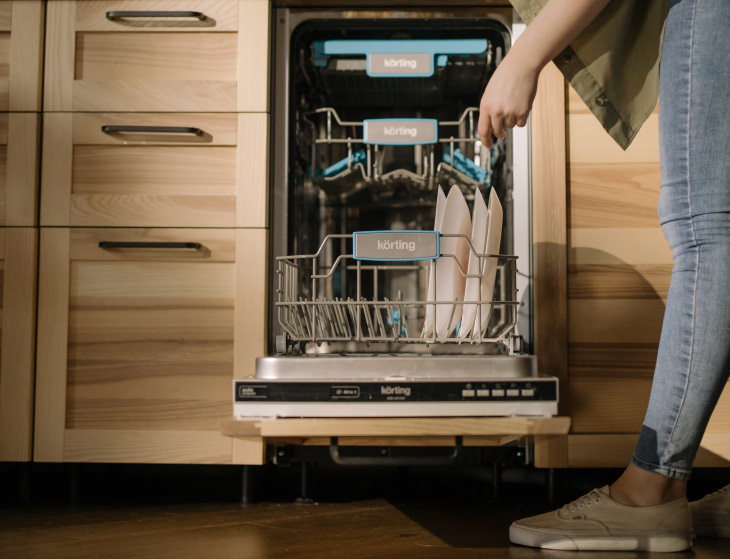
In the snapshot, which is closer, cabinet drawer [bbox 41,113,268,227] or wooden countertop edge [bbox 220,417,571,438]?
wooden countertop edge [bbox 220,417,571,438]

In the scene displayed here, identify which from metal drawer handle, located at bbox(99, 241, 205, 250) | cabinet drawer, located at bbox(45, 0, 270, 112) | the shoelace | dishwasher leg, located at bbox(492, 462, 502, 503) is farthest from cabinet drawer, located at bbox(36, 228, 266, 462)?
the shoelace

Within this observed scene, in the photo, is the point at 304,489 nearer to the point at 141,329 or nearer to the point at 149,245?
the point at 141,329

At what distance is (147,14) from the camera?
4.81 feet

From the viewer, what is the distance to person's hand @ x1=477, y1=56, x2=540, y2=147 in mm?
1026

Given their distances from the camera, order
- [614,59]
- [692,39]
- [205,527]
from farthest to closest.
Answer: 1. [205,527]
2. [614,59]
3. [692,39]

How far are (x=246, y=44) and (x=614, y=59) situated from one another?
68 cm

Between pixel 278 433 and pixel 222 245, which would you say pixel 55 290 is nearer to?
pixel 222 245

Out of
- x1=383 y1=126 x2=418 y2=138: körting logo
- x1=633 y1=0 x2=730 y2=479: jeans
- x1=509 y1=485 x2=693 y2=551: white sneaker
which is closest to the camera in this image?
x1=633 y1=0 x2=730 y2=479: jeans

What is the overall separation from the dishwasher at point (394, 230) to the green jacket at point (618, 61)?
0.70 feet

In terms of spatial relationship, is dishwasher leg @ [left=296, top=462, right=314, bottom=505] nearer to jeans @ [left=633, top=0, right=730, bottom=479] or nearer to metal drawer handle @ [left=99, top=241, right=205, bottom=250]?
metal drawer handle @ [left=99, top=241, right=205, bottom=250]

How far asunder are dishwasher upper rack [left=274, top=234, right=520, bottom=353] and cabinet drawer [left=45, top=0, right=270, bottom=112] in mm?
347

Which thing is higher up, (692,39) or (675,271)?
(692,39)

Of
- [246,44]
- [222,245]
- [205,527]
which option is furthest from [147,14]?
[205,527]

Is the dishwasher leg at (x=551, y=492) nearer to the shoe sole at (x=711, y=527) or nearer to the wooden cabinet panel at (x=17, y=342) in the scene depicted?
the shoe sole at (x=711, y=527)
